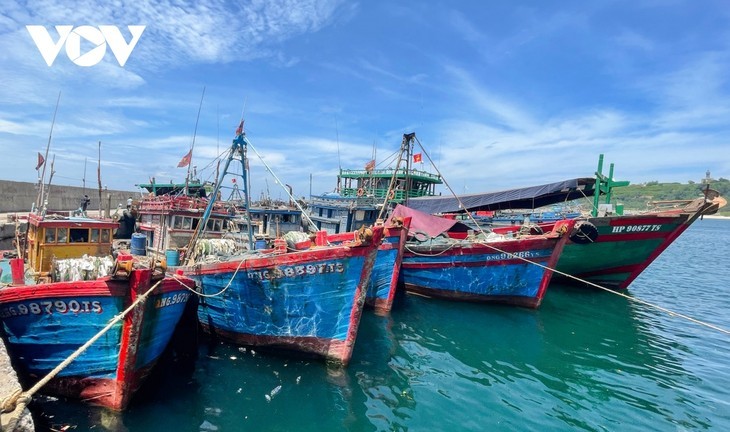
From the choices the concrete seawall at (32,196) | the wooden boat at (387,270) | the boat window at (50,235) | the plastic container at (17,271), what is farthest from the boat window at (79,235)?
the concrete seawall at (32,196)

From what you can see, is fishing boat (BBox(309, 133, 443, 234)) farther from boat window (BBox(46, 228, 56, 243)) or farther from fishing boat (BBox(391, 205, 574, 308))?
boat window (BBox(46, 228, 56, 243))

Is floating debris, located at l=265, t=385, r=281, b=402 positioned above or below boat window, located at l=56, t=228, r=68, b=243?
below

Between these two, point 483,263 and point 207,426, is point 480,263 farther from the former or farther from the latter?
point 207,426

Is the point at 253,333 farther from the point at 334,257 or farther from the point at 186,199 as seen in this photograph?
the point at 186,199

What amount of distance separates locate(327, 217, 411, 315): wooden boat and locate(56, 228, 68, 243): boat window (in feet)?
32.0

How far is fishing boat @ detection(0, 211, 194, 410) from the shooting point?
694cm

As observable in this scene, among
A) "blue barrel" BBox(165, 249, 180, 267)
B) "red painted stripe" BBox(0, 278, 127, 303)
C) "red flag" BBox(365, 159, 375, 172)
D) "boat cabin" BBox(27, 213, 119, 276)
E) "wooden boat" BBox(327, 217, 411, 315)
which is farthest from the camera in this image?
"red flag" BBox(365, 159, 375, 172)

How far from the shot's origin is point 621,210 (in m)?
18.2

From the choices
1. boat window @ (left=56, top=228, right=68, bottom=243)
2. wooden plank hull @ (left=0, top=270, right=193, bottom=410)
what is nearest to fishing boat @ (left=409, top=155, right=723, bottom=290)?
wooden plank hull @ (left=0, top=270, right=193, bottom=410)

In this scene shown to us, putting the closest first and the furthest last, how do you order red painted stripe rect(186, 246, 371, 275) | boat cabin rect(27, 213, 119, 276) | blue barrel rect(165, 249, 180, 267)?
red painted stripe rect(186, 246, 371, 275)
boat cabin rect(27, 213, 119, 276)
blue barrel rect(165, 249, 180, 267)

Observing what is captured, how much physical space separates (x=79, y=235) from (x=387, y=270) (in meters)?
10.1

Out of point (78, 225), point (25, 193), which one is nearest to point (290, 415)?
point (78, 225)

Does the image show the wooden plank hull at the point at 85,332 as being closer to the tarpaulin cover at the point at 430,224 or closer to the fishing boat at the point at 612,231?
the tarpaulin cover at the point at 430,224

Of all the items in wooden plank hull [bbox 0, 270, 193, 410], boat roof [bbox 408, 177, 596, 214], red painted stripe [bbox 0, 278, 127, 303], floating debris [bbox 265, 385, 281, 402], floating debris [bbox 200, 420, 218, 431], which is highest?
boat roof [bbox 408, 177, 596, 214]
